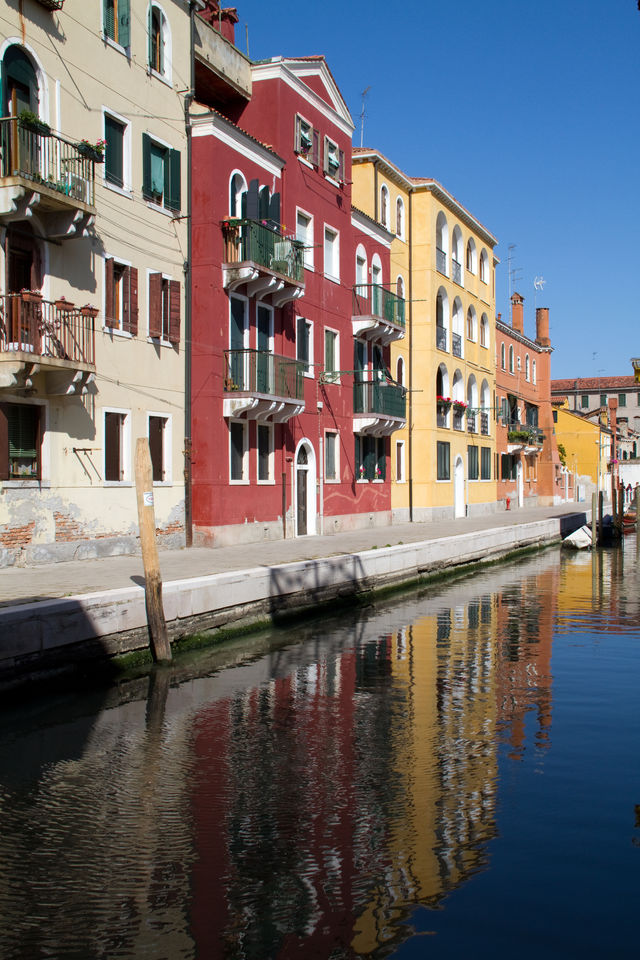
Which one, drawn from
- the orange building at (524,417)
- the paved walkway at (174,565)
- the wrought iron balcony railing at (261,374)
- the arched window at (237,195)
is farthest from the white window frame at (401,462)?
the arched window at (237,195)

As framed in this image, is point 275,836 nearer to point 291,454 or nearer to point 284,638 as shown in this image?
point 284,638

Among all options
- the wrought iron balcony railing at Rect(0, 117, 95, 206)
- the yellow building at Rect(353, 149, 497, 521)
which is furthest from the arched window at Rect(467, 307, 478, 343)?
the wrought iron balcony railing at Rect(0, 117, 95, 206)

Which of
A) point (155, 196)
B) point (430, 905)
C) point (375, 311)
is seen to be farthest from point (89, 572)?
point (375, 311)

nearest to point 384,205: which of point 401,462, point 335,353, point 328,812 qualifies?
point 335,353

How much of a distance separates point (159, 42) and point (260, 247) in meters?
4.76

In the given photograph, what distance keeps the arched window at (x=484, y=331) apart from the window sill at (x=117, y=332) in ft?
94.1

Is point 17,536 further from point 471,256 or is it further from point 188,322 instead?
point 471,256

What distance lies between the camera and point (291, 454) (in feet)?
81.7

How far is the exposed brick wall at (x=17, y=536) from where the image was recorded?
15.2 m

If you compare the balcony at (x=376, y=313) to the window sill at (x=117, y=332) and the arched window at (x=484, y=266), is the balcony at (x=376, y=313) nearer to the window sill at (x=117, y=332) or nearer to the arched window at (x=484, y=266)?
the window sill at (x=117, y=332)

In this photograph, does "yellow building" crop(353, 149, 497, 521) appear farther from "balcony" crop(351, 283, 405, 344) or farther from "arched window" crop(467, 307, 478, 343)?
"balcony" crop(351, 283, 405, 344)

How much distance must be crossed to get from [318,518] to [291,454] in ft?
8.30

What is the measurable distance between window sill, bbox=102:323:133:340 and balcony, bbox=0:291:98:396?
90 cm

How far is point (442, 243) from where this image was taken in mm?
38281
